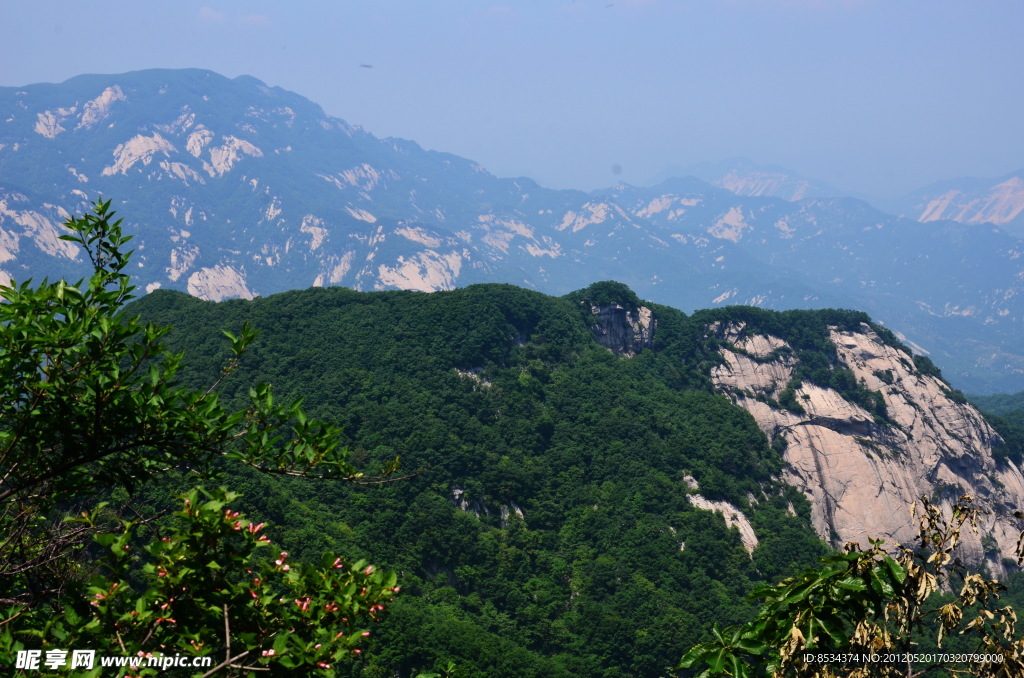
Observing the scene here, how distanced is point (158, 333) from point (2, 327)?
5.58 ft

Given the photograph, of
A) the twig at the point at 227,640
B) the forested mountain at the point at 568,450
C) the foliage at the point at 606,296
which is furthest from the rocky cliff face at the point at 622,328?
the twig at the point at 227,640

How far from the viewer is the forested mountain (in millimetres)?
58000

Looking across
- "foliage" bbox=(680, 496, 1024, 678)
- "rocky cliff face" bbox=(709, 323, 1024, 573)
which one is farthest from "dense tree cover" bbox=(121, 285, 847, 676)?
"foliage" bbox=(680, 496, 1024, 678)

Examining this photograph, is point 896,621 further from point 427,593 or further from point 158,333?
point 427,593

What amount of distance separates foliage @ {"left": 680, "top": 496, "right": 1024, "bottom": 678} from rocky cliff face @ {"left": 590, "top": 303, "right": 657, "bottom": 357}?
98.4 meters

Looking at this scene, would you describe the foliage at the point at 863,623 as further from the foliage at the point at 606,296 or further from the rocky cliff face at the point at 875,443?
the foliage at the point at 606,296

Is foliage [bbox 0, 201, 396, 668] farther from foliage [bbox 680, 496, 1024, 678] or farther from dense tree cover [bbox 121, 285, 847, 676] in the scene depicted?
dense tree cover [bbox 121, 285, 847, 676]

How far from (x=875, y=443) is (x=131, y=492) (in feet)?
344

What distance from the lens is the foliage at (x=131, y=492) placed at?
812 cm

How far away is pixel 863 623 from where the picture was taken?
26.0 ft

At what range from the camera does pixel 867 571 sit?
804 centimetres

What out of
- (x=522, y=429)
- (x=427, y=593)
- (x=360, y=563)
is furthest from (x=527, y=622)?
(x=360, y=563)

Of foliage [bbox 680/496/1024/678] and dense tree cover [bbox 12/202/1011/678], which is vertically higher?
foliage [bbox 680/496/1024/678]

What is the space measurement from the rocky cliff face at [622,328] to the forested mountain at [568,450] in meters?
0.31
